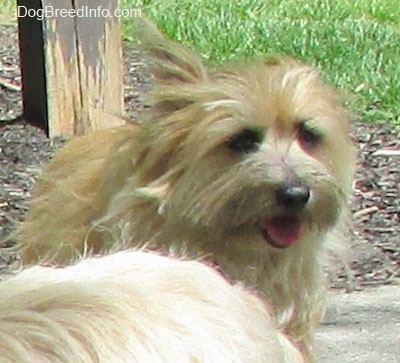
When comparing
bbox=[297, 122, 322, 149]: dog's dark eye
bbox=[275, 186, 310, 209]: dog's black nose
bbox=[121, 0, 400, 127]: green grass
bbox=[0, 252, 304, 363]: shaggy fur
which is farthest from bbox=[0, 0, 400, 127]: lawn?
bbox=[0, 252, 304, 363]: shaggy fur

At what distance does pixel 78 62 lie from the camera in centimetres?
642

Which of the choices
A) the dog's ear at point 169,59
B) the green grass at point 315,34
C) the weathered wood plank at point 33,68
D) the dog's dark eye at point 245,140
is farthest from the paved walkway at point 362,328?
the green grass at point 315,34

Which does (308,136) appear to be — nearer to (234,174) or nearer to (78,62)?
(234,174)

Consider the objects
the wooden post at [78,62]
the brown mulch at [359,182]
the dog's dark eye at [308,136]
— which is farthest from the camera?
the wooden post at [78,62]

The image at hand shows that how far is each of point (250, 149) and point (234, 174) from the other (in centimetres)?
11

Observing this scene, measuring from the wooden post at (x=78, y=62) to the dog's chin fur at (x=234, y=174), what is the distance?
79.6 inches

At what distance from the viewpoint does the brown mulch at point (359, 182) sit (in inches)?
214

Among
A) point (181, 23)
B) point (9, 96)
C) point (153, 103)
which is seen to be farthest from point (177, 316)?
point (181, 23)

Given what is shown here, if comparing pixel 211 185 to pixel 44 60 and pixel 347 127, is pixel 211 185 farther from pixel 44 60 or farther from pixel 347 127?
pixel 44 60

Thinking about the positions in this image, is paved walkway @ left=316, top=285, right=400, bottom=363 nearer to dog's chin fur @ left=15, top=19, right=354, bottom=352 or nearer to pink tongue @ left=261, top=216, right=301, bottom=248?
dog's chin fur @ left=15, top=19, right=354, bottom=352

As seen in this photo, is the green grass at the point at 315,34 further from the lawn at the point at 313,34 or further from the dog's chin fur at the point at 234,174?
the dog's chin fur at the point at 234,174

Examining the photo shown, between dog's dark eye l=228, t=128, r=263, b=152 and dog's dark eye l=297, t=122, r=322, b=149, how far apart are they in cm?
13

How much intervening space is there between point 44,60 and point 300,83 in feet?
8.34

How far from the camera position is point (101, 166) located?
4504mm
